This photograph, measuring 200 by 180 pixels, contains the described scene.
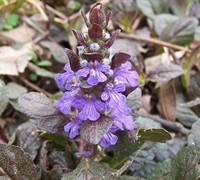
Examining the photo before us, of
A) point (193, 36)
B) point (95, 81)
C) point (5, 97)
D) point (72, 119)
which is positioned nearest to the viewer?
point (95, 81)

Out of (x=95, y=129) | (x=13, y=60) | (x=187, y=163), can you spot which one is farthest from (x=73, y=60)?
(x=13, y=60)

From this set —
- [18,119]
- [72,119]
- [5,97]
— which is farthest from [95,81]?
[18,119]

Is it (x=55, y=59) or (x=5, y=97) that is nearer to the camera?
(x=5, y=97)

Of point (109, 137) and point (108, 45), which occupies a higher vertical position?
point (108, 45)

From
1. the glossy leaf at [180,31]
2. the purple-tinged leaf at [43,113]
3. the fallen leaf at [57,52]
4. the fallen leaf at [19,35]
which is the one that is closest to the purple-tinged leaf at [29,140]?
the purple-tinged leaf at [43,113]

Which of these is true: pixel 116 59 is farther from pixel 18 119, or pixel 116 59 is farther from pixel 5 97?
pixel 18 119

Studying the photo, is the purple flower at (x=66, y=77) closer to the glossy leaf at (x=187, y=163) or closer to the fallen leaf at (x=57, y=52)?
the glossy leaf at (x=187, y=163)
